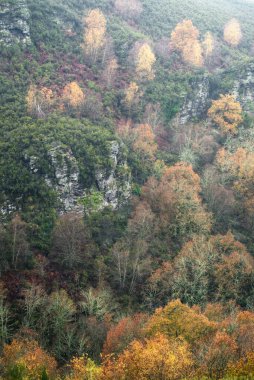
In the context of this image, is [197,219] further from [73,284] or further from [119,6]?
[119,6]

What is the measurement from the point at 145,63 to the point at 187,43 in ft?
79.1

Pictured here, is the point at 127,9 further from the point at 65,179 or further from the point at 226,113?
the point at 65,179

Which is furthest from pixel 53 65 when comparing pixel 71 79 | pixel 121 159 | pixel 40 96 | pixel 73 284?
pixel 73 284

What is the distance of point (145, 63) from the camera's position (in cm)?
11450

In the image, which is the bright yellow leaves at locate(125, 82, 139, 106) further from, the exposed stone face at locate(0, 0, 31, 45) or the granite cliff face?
the exposed stone face at locate(0, 0, 31, 45)

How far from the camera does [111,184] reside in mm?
79625

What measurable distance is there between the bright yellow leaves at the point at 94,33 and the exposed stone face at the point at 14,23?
18.4 metres

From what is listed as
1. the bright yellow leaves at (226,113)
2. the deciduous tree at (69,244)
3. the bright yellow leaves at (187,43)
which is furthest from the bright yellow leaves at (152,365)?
the bright yellow leaves at (187,43)

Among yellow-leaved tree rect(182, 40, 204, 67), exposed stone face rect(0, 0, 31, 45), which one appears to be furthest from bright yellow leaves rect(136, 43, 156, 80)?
exposed stone face rect(0, 0, 31, 45)

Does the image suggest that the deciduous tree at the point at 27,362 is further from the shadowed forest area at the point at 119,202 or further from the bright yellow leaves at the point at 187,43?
the bright yellow leaves at the point at 187,43

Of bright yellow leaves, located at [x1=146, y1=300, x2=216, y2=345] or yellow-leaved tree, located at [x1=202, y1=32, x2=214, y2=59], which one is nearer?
bright yellow leaves, located at [x1=146, y1=300, x2=216, y2=345]

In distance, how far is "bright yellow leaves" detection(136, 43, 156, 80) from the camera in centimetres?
11438

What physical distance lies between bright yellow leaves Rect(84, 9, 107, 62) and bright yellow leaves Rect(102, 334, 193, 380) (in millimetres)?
92246

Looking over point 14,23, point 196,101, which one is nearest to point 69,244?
point 14,23
